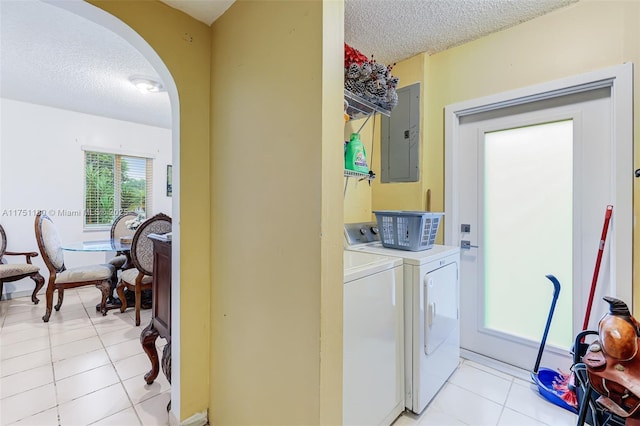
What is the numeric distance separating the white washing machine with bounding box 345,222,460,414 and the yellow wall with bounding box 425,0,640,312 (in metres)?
0.90

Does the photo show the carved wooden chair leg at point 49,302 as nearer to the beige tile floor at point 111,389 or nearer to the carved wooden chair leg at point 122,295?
the beige tile floor at point 111,389

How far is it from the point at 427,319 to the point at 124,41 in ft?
9.72

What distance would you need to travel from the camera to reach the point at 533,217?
202cm

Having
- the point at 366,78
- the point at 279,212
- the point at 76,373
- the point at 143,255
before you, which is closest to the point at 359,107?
the point at 366,78

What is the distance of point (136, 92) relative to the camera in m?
3.16

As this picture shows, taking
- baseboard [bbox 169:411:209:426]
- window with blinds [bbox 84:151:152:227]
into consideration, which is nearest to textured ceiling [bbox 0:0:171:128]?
window with blinds [bbox 84:151:152:227]

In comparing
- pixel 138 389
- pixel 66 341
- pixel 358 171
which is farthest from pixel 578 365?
pixel 66 341

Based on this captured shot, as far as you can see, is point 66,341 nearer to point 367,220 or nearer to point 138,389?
point 138,389

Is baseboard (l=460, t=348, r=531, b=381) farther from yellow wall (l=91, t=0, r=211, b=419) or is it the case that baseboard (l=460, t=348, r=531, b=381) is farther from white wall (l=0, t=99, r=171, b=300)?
white wall (l=0, t=99, r=171, b=300)

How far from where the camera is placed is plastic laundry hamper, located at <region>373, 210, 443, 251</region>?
182 cm

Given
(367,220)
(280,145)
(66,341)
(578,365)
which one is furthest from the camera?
(367,220)

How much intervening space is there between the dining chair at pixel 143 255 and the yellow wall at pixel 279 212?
1.71m

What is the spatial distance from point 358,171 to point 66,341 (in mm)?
2908

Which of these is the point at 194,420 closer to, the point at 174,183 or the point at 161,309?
the point at 161,309
